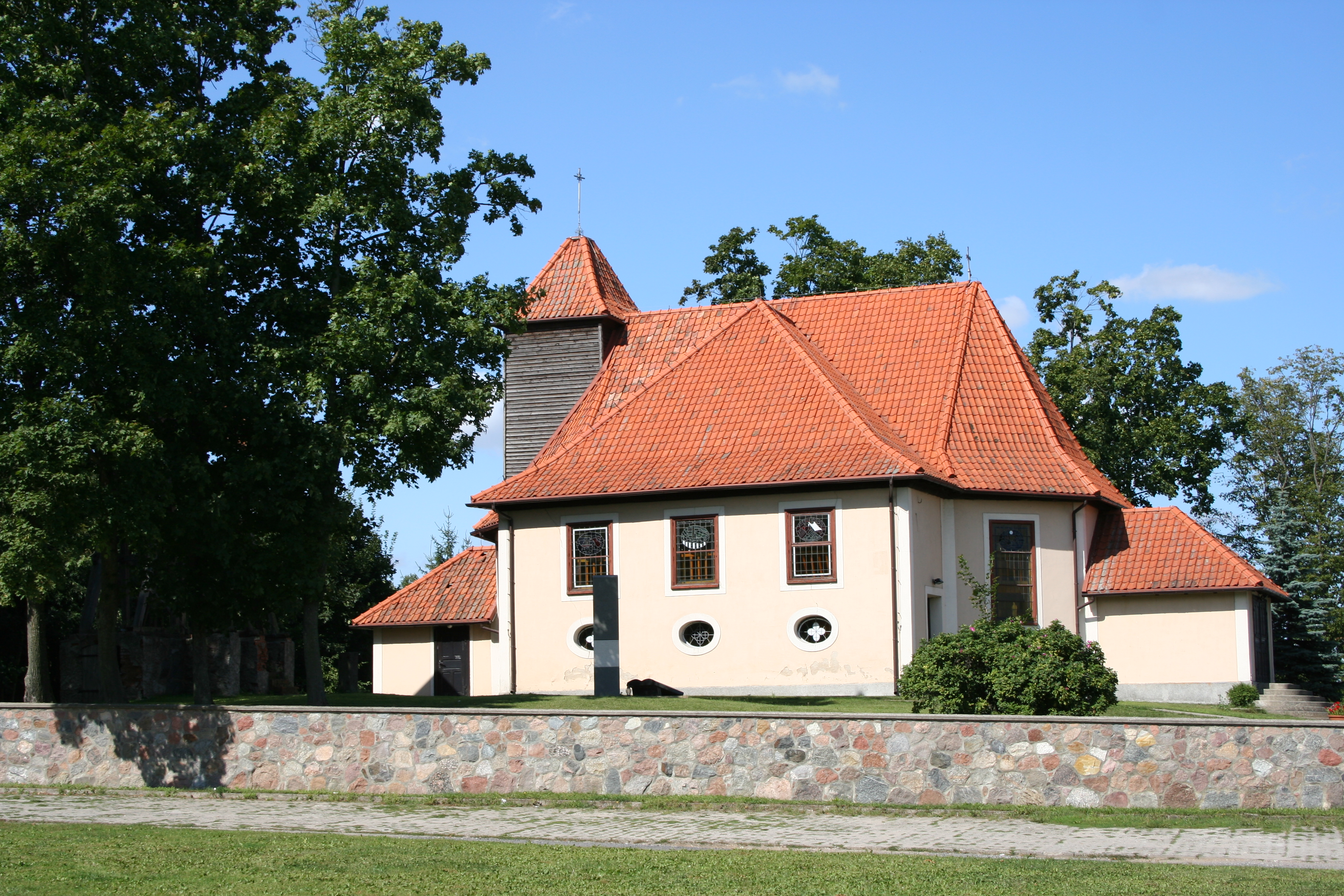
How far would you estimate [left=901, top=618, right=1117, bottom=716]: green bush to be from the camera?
54.1 ft

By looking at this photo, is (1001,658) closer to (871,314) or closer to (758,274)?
(871,314)

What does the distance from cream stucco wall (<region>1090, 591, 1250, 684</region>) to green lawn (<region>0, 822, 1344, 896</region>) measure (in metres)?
19.0

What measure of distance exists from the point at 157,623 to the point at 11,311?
19.7 m

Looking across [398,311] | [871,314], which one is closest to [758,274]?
[871,314]

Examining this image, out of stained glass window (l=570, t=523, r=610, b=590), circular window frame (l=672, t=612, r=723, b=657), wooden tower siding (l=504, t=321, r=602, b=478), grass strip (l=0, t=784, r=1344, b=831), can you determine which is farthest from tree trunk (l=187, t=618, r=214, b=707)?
wooden tower siding (l=504, t=321, r=602, b=478)

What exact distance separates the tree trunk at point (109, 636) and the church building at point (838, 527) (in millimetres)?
8744

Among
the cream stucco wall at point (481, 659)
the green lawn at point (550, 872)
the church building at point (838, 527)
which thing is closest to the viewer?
the green lawn at point (550, 872)

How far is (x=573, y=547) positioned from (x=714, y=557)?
303 centimetres

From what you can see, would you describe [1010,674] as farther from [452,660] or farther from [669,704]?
[452,660]

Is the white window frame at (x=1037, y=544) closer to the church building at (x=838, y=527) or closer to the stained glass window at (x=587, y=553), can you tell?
the church building at (x=838, y=527)

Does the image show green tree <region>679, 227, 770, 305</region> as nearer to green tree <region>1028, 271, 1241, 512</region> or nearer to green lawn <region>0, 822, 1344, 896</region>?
green tree <region>1028, 271, 1241, 512</region>

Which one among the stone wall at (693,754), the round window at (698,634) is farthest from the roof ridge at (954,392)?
the stone wall at (693,754)

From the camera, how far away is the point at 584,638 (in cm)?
2833

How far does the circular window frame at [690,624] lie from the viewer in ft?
89.6
